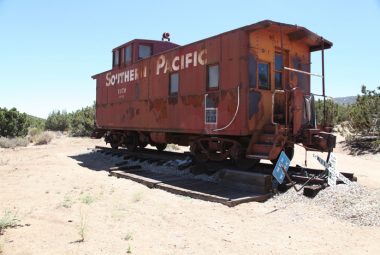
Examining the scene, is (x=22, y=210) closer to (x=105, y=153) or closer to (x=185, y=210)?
(x=185, y=210)

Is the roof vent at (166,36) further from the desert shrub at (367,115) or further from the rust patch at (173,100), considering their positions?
the desert shrub at (367,115)

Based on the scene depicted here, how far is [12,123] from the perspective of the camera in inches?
910

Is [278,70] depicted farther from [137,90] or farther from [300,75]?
[137,90]

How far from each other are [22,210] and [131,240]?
2.52 m

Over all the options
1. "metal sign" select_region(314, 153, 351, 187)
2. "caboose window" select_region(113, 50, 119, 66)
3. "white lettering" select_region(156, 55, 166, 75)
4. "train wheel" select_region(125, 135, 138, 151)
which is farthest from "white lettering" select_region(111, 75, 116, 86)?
"metal sign" select_region(314, 153, 351, 187)

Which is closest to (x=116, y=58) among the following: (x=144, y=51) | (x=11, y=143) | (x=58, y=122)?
(x=144, y=51)

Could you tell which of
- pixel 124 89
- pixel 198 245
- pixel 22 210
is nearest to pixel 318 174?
pixel 198 245

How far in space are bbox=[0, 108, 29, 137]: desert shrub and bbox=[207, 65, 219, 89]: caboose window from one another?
58.2 ft

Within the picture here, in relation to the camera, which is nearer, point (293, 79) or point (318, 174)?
point (318, 174)

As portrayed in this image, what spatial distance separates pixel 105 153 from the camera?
14711 mm

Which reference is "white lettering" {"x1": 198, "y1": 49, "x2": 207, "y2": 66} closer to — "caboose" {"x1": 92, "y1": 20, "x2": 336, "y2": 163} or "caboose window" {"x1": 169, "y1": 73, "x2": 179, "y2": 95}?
"caboose" {"x1": 92, "y1": 20, "x2": 336, "y2": 163}

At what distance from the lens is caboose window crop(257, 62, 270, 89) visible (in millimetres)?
8727

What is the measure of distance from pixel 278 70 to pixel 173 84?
3098 millimetres

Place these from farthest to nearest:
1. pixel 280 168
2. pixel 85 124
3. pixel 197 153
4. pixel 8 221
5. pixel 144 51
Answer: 1. pixel 85 124
2. pixel 144 51
3. pixel 197 153
4. pixel 280 168
5. pixel 8 221
